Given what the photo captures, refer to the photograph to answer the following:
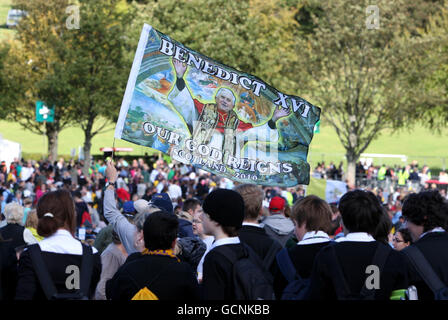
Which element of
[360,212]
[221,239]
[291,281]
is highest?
[360,212]

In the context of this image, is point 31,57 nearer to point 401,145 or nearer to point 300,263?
point 401,145

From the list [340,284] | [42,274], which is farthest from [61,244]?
[340,284]

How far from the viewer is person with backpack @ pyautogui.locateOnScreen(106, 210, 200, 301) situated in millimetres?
4168

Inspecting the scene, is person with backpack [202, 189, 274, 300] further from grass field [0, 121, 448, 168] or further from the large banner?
grass field [0, 121, 448, 168]

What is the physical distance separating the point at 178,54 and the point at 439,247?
139 inches

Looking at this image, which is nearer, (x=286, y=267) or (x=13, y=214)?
(x=286, y=267)

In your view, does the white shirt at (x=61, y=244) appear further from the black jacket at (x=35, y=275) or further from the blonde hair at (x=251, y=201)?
the blonde hair at (x=251, y=201)

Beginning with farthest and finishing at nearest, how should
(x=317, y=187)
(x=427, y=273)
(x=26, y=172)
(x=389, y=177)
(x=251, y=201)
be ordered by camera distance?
(x=389, y=177) < (x=26, y=172) < (x=317, y=187) < (x=251, y=201) < (x=427, y=273)

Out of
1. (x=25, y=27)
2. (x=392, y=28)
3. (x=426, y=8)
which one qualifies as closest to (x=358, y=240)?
(x=392, y=28)

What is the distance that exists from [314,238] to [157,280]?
142 cm

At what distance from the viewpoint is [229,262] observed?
4.16 meters

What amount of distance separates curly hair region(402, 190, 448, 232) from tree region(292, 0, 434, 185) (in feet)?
98.4

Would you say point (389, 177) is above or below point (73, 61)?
below

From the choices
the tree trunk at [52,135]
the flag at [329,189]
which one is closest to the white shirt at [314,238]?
the flag at [329,189]
